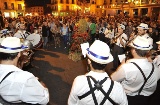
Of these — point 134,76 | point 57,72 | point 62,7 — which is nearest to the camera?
point 134,76

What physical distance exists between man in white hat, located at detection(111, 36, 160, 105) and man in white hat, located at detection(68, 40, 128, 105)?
70 cm

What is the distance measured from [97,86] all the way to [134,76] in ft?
3.47

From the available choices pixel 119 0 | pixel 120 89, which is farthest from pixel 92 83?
pixel 119 0

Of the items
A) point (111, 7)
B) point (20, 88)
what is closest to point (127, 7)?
point (111, 7)

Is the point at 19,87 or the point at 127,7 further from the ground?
the point at 127,7

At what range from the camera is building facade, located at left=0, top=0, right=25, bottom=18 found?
176 feet

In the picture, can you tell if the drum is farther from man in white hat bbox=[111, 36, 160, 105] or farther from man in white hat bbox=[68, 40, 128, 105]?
man in white hat bbox=[68, 40, 128, 105]

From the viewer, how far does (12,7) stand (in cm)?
5659

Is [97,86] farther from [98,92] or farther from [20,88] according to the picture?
[20,88]

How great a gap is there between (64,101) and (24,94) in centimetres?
373

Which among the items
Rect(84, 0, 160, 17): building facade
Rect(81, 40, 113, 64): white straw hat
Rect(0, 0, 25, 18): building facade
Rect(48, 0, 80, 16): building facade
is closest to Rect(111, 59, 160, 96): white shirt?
Rect(81, 40, 113, 64): white straw hat

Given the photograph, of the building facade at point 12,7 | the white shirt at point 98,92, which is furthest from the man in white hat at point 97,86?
the building facade at point 12,7

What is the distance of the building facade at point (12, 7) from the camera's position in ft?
176

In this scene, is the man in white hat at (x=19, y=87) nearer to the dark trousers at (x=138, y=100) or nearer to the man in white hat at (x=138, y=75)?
the man in white hat at (x=138, y=75)
